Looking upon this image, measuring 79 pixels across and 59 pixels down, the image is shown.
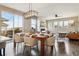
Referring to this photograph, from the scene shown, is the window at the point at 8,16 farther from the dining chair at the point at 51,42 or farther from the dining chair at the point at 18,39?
the dining chair at the point at 51,42

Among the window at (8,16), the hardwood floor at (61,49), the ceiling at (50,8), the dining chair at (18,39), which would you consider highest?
the ceiling at (50,8)

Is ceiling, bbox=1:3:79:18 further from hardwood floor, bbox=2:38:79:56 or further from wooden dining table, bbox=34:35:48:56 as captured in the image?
hardwood floor, bbox=2:38:79:56

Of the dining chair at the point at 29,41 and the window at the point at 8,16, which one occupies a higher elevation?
the window at the point at 8,16

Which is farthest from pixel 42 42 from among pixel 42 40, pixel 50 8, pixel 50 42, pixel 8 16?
pixel 8 16

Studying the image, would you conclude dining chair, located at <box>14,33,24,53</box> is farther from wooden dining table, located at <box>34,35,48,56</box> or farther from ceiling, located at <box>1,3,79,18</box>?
ceiling, located at <box>1,3,79,18</box>

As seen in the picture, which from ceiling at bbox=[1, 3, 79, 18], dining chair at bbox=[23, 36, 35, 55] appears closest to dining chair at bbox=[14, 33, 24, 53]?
dining chair at bbox=[23, 36, 35, 55]

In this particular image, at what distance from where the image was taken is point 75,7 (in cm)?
225

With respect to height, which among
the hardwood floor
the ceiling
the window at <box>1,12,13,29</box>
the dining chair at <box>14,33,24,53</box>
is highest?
the ceiling

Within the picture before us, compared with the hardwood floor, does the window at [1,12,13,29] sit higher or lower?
higher

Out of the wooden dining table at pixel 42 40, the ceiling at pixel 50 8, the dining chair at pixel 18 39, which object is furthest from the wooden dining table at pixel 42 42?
the ceiling at pixel 50 8

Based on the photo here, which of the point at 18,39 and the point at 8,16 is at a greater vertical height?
the point at 8,16

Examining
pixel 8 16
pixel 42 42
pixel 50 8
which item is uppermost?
pixel 50 8

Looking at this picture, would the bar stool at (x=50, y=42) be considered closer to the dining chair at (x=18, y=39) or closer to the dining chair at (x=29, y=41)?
the dining chair at (x=29, y=41)

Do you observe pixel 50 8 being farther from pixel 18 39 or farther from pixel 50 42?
pixel 18 39
